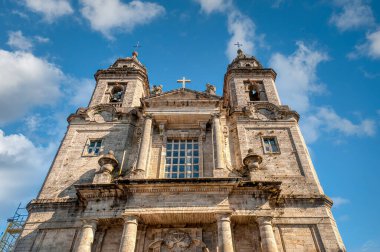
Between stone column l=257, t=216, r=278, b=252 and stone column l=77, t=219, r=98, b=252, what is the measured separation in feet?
22.6

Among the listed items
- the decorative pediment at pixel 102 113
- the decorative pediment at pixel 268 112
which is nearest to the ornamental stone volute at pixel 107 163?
the decorative pediment at pixel 102 113

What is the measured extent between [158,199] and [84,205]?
3.66 meters

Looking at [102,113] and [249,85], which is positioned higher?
[249,85]

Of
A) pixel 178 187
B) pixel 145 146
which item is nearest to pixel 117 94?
pixel 145 146

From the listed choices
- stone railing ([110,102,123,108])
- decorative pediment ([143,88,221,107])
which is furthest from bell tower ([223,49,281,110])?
stone railing ([110,102,123,108])

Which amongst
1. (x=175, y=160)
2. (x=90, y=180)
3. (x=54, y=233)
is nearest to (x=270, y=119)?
(x=175, y=160)

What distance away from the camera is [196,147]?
16.9 metres

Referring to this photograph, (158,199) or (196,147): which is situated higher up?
(196,147)

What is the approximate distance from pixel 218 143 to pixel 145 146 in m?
3.78

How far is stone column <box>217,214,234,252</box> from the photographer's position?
38.1ft

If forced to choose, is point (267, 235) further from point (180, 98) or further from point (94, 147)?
point (94, 147)

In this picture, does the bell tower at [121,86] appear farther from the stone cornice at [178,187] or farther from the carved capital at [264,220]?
the carved capital at [264,220]

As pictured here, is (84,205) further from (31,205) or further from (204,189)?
(204,189)

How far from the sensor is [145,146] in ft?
51.8
